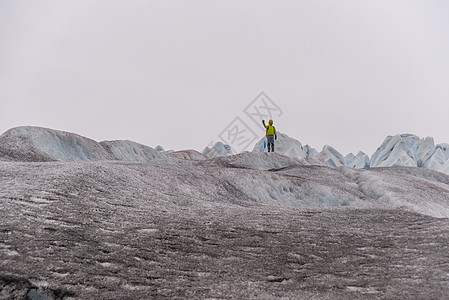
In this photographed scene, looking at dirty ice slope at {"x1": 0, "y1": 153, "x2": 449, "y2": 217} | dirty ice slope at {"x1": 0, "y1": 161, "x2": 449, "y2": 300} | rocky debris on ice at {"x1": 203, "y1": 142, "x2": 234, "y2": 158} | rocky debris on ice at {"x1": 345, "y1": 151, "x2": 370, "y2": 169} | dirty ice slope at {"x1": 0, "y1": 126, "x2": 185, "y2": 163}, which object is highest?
rocky debris on ice at {"x1": 203, "y1": 142, "x2": 234, "y2": 158}

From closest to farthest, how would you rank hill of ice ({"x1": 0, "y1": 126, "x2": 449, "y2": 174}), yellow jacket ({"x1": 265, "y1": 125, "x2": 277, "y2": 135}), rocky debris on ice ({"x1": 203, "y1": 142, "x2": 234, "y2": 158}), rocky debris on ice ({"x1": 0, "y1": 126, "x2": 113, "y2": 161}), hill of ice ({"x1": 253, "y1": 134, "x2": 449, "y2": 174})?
hill of ice ({"x1": 0, "y1": 126, "x2": 449, "y2": 174}), rocky debris on ice ({"x1": 0, "y1": 126, "x2": 113, "y2": 161}), yellow jacket ({"x1": 265, "y1": 125, "x2": 277, "y2": 135}), hill of ice ({"x1": 253, "y1": 134, "x2": 449, "y2": 174}), rocky debris on ice ({"x1": 203, "y1": 142, "x2": 234, "y2": 158})

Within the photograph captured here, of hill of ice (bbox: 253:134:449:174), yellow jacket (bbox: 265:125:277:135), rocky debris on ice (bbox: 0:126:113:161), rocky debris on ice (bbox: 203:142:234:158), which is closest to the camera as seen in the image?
rocky debris on ice (bbox: 0:126:113:161)

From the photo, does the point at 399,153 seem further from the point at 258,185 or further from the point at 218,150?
the point at 258,185

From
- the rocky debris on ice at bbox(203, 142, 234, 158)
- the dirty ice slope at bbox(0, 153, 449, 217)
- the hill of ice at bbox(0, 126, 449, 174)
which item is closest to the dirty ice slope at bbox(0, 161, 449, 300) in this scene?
the dirty ice slope at bbox(0, 153, 449, 217)

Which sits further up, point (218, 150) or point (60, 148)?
point (218, 150)

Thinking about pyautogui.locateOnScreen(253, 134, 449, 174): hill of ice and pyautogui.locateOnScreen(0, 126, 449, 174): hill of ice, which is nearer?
pyautogui.locateOnScreen(0, 126, 449, 174): hill of ice

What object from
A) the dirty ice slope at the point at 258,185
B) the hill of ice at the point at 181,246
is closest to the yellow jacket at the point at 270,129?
the dirty ice slope at the point at 258,185

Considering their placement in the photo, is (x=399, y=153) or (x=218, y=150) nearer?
(x=399, y=153)

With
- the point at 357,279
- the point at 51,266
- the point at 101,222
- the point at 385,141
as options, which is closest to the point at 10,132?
the point at 101,222

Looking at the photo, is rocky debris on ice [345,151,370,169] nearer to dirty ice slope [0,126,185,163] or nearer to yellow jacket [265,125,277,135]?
yellow jacket [265,125,277,135]

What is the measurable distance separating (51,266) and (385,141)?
10949cm

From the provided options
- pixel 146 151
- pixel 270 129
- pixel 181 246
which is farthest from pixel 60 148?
pixel 181 246

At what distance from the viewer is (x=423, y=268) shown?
5.39 meters

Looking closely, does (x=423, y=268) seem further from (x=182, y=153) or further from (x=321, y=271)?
(x=182, y=153)
